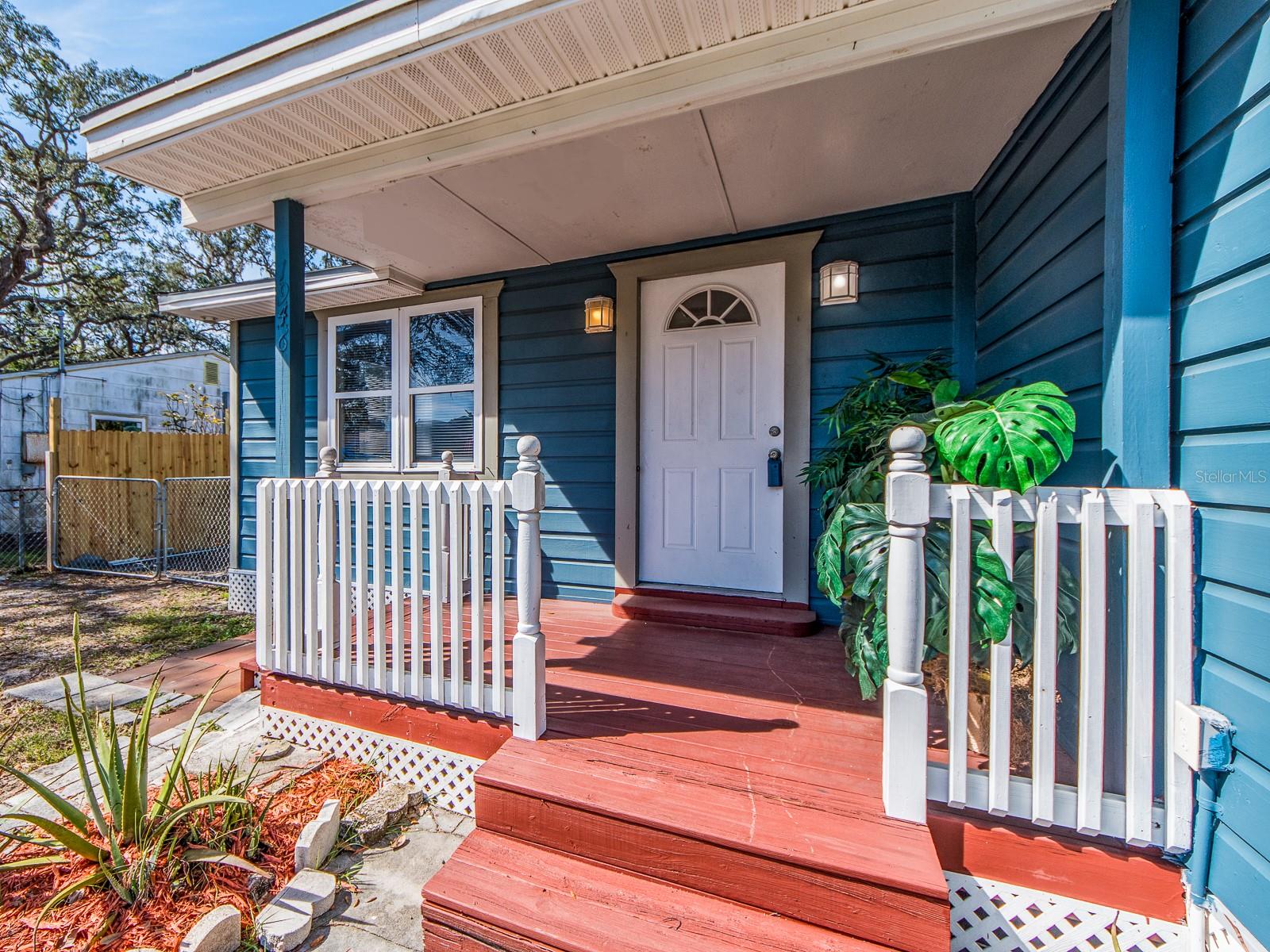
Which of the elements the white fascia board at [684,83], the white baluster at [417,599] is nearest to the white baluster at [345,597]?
the white baluster at [417,599]

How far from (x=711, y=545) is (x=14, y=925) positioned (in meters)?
2.90

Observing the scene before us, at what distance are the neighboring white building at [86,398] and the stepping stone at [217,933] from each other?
37.8 feet

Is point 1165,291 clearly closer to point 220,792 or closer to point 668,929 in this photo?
point 668,929

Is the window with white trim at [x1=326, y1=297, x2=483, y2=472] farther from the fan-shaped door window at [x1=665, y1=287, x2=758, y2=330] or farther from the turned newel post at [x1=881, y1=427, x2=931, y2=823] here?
the turned newel post at [x1=881, y1=427, x2=931, y2=823]

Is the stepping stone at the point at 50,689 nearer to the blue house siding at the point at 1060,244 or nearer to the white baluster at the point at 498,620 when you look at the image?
the white baluster at the point at 498,620

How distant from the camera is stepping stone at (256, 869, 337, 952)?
4.80 ft

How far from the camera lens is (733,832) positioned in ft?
4.59

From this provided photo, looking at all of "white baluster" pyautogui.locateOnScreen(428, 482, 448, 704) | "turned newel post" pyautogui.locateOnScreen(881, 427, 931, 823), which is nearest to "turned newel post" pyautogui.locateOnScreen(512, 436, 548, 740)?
"white baluster" pyautogui.locateOnScreen(428, 482, 448, 704)

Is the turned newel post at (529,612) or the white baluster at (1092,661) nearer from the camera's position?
A: the white baluster at (1092,661)

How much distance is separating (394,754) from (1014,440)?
7.86ft

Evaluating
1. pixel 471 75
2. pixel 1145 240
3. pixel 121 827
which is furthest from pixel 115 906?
pixel 1145 240

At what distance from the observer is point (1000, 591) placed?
1.35 meters

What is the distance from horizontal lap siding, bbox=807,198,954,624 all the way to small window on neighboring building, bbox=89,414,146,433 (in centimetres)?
1172

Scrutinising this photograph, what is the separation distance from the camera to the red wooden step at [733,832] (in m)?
1.26
